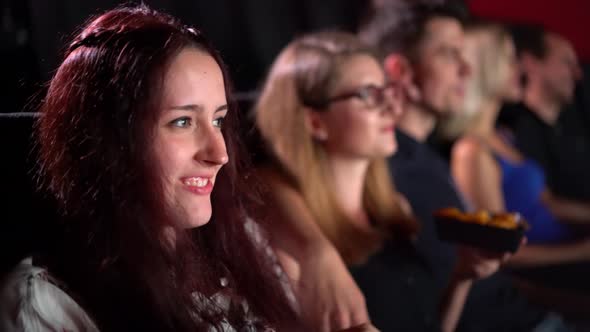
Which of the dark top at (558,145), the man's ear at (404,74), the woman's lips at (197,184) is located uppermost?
the woman's lips at (197,184)

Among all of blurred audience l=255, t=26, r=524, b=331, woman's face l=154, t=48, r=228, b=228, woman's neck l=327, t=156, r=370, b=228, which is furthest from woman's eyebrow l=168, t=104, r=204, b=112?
woman's neck l=327, t=156, r=370, b=228

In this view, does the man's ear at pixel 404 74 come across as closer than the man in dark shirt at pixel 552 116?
Yes

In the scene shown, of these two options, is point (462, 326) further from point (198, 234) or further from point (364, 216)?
point (198, 234)

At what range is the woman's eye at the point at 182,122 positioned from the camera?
2.61 feet

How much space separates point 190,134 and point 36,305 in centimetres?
23

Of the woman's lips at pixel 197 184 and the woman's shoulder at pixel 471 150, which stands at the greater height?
the woman's lips at pixel 197 184

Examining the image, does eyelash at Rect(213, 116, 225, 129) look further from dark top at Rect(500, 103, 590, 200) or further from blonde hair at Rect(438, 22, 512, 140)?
dark top at Rect(500, 103, 590, 200)

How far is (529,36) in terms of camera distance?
7.35 ft

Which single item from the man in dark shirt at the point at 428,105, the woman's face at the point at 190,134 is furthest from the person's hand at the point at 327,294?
the man in dark shirt at the point at 428,105

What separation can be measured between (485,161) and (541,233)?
313mm

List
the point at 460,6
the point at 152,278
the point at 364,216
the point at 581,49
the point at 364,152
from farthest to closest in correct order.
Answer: the point at 581,49 < the point at 460,6 < the point at 364,216 < the point at 364,152 < the point at 152,278

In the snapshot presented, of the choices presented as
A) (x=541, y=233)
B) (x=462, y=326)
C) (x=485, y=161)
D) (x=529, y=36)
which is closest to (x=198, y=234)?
(x=462, y=326)

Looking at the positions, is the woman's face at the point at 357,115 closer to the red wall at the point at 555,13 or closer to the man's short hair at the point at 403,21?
the man's short hair at the point at 403,21

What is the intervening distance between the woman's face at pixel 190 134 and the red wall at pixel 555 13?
1923 mm
